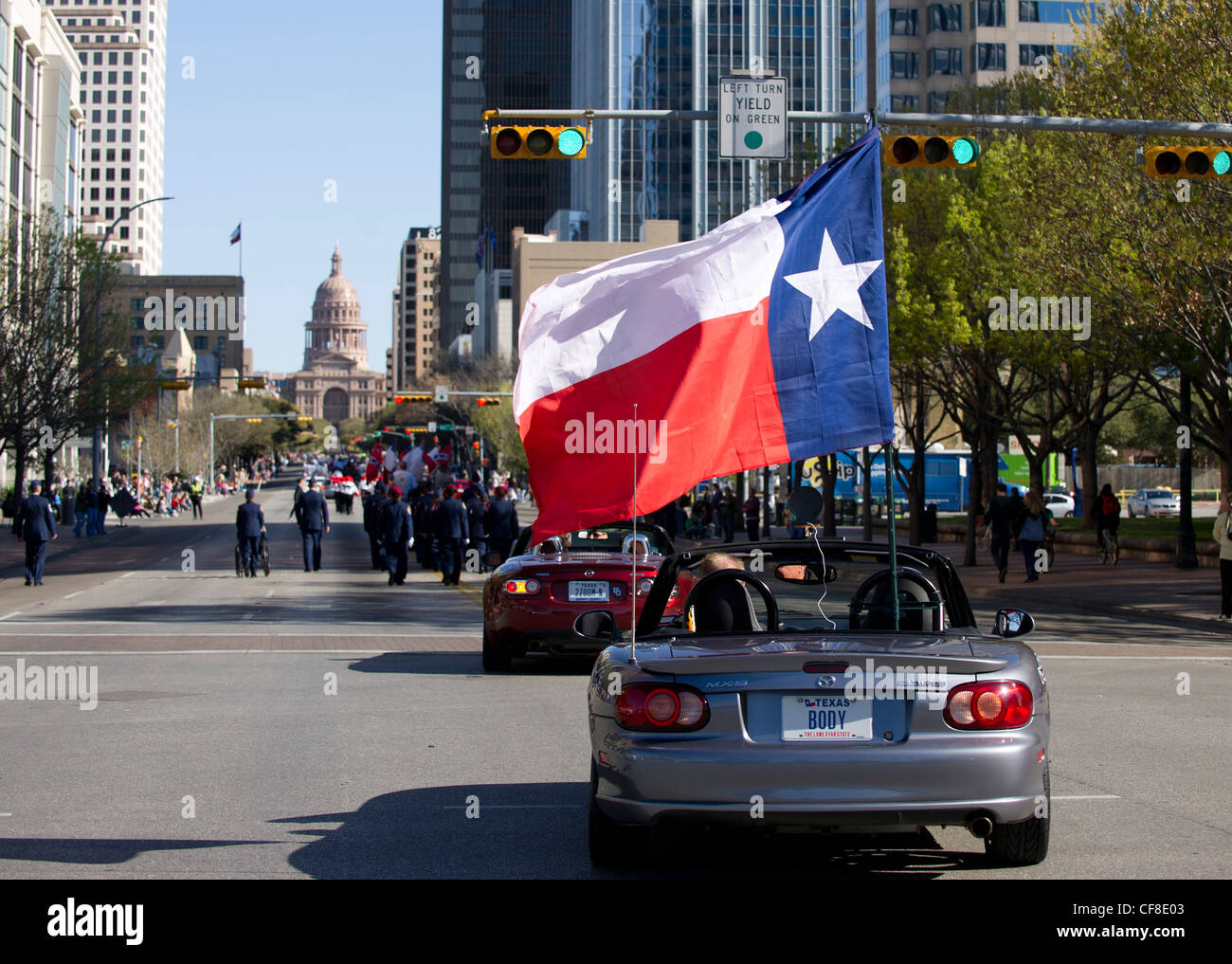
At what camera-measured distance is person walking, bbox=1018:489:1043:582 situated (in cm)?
2856

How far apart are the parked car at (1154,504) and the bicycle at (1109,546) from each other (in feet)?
102

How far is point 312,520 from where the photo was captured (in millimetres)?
30141

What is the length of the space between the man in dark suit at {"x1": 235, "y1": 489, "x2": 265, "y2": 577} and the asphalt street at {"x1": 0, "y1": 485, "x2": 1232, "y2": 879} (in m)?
10.3

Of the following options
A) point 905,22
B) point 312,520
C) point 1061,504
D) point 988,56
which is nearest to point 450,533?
point 312,520

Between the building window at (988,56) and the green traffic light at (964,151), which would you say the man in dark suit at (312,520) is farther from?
the building window at (988,56)

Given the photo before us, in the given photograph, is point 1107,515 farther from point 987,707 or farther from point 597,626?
point 987,707

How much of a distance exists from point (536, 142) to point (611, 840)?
368 inches

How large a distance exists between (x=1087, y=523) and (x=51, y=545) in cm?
→ 3145

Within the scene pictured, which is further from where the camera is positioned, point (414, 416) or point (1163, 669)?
point (414, 416)

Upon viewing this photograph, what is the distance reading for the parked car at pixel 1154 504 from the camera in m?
64.3

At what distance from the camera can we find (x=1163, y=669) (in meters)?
15.0

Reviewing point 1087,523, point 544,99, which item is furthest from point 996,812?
point 544,99

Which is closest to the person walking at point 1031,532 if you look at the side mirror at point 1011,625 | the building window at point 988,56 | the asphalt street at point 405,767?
the asphalt street at point 405,767
